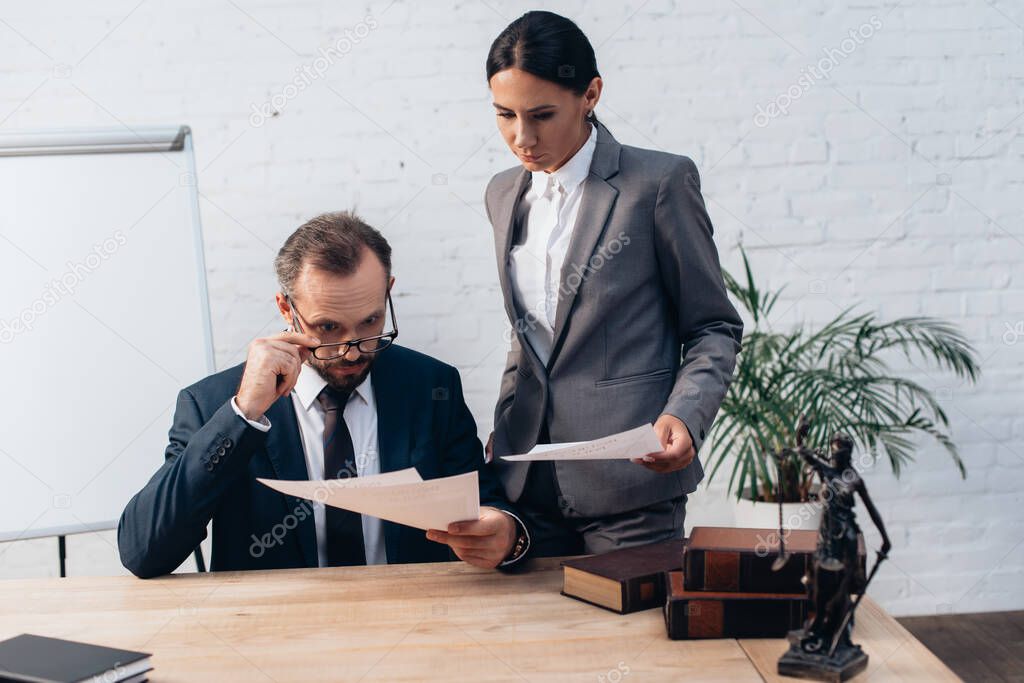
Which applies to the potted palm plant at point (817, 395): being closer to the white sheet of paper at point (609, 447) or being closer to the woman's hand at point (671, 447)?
the woman's hand at point (671, 447)

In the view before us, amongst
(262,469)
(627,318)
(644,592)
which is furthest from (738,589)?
(262,469)

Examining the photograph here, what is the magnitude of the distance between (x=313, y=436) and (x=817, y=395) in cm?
143

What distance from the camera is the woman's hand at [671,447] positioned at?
1.39 m

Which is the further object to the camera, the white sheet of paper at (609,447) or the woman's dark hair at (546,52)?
the woman's dark hair at (546,52)

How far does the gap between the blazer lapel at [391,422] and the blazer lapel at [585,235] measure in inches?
11.9

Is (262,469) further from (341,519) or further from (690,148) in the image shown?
(690,148)

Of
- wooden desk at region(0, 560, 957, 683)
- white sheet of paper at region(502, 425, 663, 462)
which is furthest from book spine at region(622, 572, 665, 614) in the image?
white sheet of paper at region(502, 425, 663, 462)

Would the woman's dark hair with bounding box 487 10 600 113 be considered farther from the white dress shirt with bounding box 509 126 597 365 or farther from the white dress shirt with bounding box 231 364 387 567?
the white dress shirt with bounding box 231 364 387 567

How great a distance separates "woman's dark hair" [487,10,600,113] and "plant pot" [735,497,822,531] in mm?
1430

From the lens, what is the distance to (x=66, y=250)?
2068 millimetres

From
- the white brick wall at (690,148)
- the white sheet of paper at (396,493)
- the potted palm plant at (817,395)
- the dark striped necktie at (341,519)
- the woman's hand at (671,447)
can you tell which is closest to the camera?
the white sheet of paper at (396,493)

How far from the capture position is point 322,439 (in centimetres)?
165

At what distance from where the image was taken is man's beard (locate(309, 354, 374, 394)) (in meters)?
1.64

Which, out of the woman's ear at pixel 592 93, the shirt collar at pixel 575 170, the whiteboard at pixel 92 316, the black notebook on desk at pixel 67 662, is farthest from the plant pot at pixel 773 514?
the black notebook on desk at pixel 67 662
